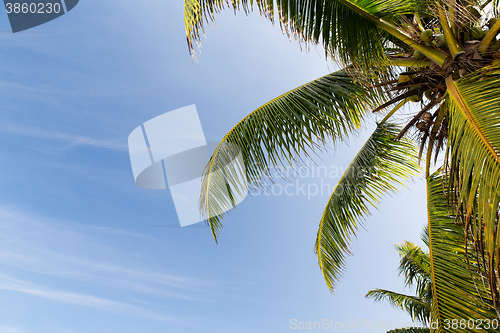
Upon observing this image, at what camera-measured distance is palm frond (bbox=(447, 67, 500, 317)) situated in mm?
1853

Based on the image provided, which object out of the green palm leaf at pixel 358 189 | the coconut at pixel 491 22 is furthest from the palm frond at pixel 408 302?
the coconut at pixel 491 22

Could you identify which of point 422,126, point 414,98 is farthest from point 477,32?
point 422,126

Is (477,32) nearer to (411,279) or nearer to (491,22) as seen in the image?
(491,22)

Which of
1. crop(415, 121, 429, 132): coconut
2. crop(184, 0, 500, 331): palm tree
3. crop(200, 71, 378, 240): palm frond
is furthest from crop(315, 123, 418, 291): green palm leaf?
crop(415, 121, 429, 132): coconut

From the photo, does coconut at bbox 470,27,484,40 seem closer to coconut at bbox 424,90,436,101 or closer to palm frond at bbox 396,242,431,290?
coconut at bbox 424,90,436,101

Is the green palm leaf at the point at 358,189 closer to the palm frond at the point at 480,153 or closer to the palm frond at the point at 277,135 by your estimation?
the palm frond at the point at 277,135

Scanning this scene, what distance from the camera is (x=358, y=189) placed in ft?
16.3

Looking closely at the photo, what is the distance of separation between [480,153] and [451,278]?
5.23 ft

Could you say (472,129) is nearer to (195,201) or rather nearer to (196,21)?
(196,21)

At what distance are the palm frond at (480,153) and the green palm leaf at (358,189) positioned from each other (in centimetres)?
243

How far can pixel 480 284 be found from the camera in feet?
9.52

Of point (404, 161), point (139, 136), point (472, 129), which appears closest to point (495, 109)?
point (472, 129)

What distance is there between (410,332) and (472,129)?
6896 millimetres

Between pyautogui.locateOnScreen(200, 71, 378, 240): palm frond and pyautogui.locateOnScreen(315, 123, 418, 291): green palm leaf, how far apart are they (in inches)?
33.9
